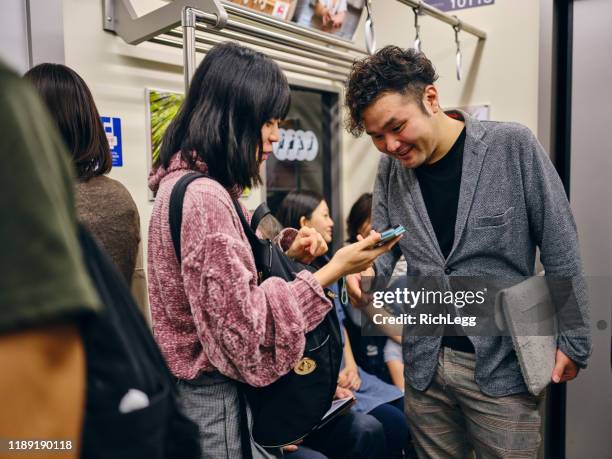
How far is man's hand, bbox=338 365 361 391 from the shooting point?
219 centimetres

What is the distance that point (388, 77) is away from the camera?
53.9 inches

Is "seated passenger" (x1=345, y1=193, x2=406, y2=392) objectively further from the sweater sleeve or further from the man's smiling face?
the sweater sleeve

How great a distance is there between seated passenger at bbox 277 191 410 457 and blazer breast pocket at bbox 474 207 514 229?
0.92 m

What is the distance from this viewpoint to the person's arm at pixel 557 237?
4.15ft

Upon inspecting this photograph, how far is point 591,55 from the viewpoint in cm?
217

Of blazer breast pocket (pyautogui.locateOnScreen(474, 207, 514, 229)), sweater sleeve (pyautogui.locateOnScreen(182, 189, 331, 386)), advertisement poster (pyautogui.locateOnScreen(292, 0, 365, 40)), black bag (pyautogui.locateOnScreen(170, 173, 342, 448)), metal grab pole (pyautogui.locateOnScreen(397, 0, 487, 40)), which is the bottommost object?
black bag (pyautogui.locateOnScreen(170, 173, 342, 448))

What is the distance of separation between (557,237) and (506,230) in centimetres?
12

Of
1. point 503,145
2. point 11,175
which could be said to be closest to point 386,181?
point 503,145

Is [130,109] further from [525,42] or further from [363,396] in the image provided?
[525,42]

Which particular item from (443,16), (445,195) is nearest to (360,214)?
(443,16)

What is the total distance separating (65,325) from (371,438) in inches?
70.0

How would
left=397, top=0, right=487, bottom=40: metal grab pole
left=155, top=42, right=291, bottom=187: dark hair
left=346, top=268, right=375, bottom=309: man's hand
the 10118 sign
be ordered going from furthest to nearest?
the 10118 sign
left=397, top=0, right=487, bottom=40: metal grab pole
left=346, top=268, right=375, bottom=309: man's hand
left=155, top=42, right=291, bottom=187: dark hair

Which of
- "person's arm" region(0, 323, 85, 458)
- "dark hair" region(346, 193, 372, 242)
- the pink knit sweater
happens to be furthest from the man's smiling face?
"dark hair" region(346, 193, 372, 242)

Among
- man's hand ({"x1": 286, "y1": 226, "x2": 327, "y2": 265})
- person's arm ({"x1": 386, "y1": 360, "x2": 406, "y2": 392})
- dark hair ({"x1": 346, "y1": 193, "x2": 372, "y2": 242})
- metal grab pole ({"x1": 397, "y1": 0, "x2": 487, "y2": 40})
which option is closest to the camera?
man's hand ({"x1": 286, "y1": 226, "x2": 327, "y2": 265})
